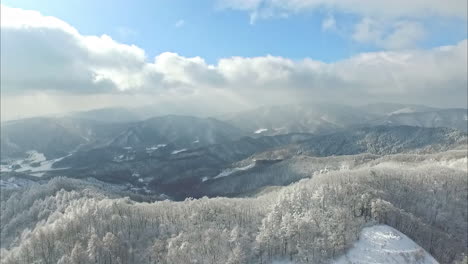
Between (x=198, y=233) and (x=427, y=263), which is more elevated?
(x=198, y=233)

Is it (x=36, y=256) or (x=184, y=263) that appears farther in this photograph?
(x=36, y=256)

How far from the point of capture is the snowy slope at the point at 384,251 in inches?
7106

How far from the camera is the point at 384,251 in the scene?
182 metres

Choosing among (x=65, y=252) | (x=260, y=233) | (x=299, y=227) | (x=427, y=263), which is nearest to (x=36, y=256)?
(x=65, y=252)

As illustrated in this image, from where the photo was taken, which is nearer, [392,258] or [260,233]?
[392,258]

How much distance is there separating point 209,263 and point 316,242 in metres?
47.4

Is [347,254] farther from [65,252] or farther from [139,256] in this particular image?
[65,252]

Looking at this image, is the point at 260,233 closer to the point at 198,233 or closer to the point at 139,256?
the point at 198,233

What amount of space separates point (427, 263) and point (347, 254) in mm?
35556

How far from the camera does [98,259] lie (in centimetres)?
19038

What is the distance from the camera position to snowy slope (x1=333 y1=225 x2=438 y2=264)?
592ft

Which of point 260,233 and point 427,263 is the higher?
point 260,233

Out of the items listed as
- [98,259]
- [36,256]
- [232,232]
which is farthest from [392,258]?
[36,256]

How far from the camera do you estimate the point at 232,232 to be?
631 feet
